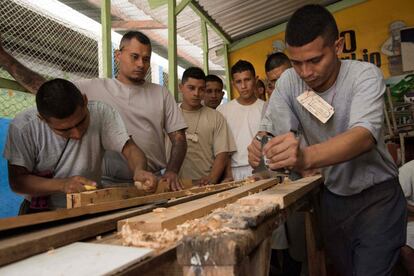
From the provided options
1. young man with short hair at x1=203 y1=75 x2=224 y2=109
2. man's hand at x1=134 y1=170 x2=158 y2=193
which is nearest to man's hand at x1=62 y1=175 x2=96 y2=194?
man's hand at x1=134 y1=170 x2=158 y2=193

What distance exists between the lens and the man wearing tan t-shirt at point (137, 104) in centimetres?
291

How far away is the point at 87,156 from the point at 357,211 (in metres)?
1.57

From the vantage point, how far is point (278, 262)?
4.15m

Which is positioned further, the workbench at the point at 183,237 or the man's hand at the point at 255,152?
the man's hand at the point at 255,152

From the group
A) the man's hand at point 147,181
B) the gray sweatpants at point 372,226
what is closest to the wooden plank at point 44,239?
the man's hand at point 147,181

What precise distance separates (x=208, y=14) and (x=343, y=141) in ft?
19.3

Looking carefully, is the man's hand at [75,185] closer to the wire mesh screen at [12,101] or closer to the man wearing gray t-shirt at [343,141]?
the man wearing gray t-shirt at [343,141]

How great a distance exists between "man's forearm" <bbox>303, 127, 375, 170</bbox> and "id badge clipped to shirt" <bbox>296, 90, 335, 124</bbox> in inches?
11.5


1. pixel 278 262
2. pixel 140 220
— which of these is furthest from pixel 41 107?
pixel 278 262

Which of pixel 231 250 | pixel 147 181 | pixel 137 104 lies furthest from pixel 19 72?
pixel 231 250

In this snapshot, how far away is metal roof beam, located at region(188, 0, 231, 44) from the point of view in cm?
643

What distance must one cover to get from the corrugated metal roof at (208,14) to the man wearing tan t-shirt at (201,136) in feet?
5.53

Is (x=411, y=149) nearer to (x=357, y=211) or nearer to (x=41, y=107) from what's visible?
(x=357, y=211)

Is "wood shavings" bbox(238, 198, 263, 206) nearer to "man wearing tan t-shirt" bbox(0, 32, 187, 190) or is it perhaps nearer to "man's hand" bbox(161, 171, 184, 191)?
"man's hand" bbox(161, 171, 184, 191)
